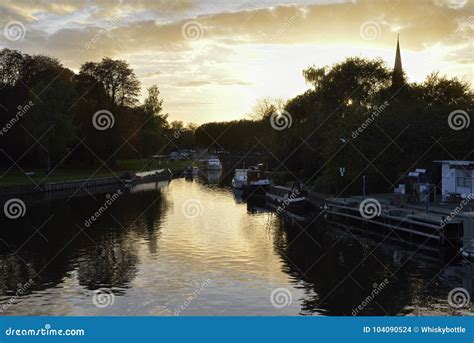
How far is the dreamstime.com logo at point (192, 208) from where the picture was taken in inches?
2503

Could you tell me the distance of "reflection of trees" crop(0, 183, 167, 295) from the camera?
34688 mm
